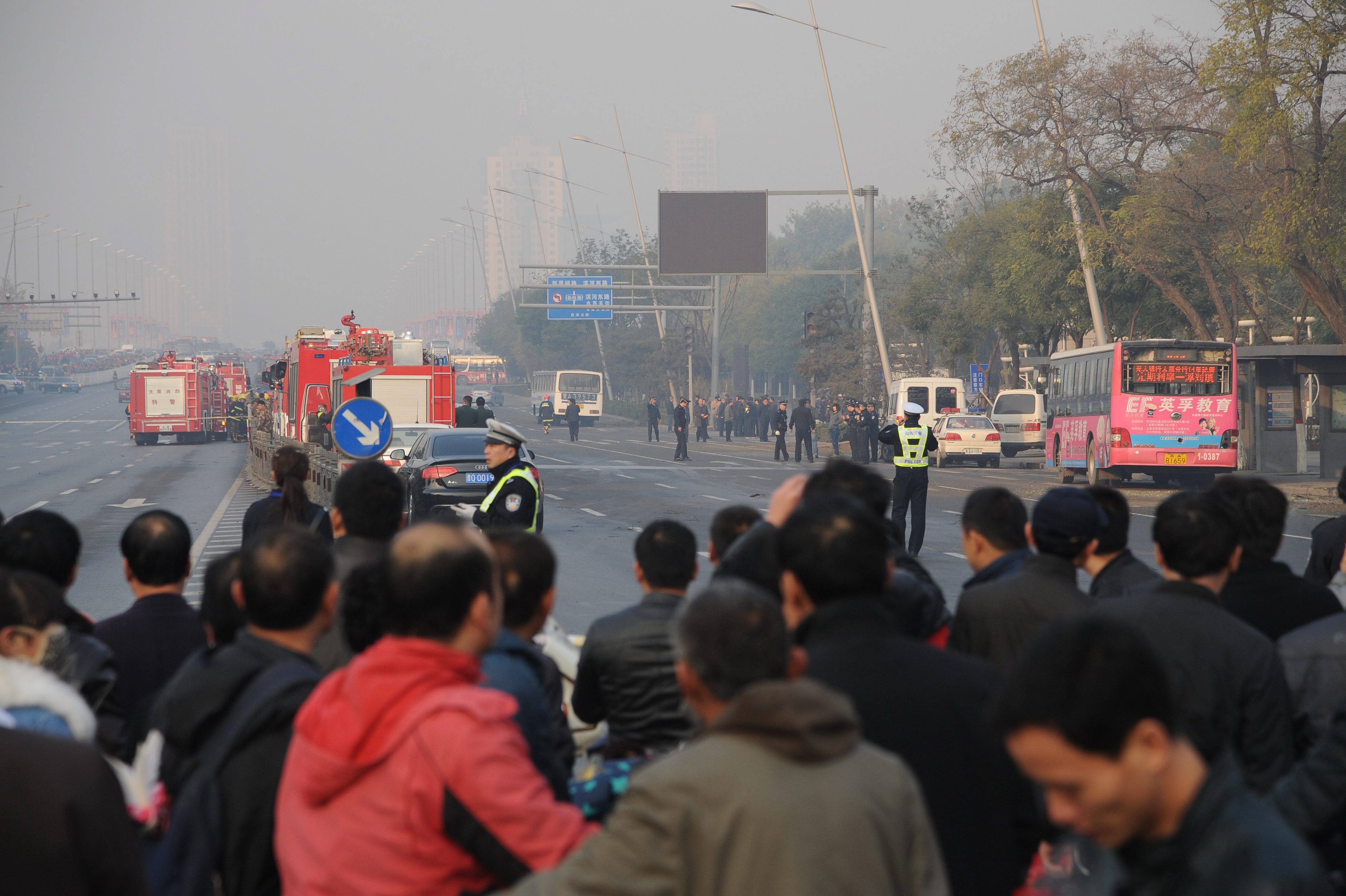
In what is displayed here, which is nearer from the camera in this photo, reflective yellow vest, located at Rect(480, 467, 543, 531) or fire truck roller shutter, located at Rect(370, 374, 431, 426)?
reflective yellow vest, located at Rect(480, 467, 543, 531)

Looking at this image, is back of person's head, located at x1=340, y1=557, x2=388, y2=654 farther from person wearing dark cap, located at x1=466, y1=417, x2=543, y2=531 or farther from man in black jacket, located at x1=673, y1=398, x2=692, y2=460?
man in black jacket, located at x1=673, y1=398, x2=692, y2=460

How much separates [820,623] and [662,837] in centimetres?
88

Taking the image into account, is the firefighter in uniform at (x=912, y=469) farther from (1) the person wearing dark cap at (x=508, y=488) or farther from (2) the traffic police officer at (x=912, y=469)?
(1) the person wearing dark cap at (x=508, y=488)

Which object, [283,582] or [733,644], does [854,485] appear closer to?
[283,582]

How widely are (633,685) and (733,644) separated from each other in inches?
74.2

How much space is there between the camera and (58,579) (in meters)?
4.53

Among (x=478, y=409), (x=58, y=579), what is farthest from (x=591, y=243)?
(x=58, y=579)

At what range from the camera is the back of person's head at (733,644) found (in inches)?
101

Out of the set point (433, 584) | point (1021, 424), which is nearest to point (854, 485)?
point (433, 584)

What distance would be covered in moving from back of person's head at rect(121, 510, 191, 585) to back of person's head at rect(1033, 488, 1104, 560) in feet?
9.33

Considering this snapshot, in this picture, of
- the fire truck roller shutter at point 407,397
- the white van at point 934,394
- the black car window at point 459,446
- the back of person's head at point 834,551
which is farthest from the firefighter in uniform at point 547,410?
the back of person's head at point 834,551

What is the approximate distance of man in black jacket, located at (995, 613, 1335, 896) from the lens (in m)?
1.94

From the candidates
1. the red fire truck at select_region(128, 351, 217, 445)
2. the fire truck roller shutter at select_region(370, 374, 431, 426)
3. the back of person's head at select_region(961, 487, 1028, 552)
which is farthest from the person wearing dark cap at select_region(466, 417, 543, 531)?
the red fire truck at select_region(128, 351, 217, 445)

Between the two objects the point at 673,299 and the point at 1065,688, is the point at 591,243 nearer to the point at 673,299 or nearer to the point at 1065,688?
the point at 673,299
